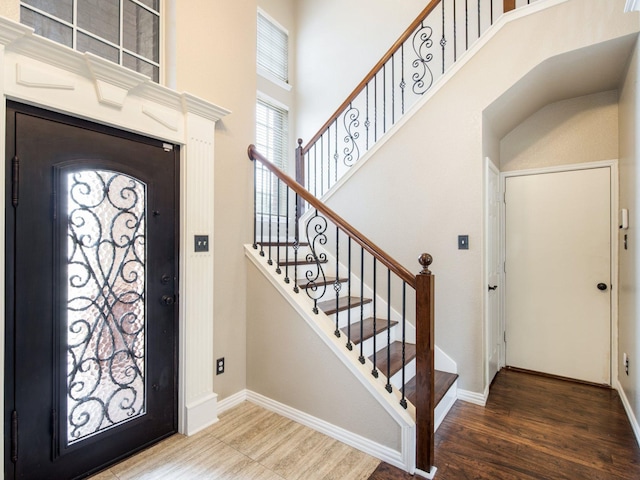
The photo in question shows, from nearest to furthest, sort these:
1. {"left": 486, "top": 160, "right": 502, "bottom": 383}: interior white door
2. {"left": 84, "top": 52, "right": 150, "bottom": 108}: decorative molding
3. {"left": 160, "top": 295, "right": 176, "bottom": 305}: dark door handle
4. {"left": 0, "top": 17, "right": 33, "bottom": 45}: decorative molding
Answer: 1. {"left": 0, "top": 17, "right": 33, "bottom": 45}: decorative molding
2. {"left": 84, "top": 52, "right": 150, "bottom": 108}: decorative molding
3. {"left": 160, "top": 295, "right": 176, "bottom": 305}: dark door handle
4. {"left": 486, "top": 160, "right": 502, "bottom": 383}: interior white door

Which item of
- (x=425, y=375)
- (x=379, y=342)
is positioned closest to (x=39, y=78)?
(x=425, y=375)

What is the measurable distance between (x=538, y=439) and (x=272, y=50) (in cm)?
553

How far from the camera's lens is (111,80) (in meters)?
1.86

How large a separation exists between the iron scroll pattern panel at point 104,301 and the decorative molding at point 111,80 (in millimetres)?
421

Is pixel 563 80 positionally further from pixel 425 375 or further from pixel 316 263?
pixel 425 375

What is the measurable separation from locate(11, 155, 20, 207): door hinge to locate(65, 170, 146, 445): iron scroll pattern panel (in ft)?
0.68

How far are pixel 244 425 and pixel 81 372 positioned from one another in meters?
1.11

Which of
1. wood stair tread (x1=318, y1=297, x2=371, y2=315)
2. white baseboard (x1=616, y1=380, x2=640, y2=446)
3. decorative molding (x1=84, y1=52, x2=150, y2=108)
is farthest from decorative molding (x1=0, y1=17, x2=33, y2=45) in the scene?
white baseboard (x1=616, y1=380, x2=640, y2=446)

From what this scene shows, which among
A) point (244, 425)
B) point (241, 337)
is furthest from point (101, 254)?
point (244, 425)

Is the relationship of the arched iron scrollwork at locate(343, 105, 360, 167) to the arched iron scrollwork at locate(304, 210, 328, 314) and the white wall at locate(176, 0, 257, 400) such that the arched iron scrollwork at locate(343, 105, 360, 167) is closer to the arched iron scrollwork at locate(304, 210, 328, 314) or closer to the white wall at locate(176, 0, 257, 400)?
the arched iron scrollwork at locate(304, 210, 328, 314)

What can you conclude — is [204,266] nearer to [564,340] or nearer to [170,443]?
[170,443]

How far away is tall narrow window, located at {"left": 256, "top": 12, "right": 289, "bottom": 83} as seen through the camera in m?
4.86

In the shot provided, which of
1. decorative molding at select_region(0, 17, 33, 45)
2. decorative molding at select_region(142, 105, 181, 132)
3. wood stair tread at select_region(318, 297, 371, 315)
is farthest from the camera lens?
wood stair tread at select_region(318, 297, 371, 315)

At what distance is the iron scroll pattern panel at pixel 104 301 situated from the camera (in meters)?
1.80
